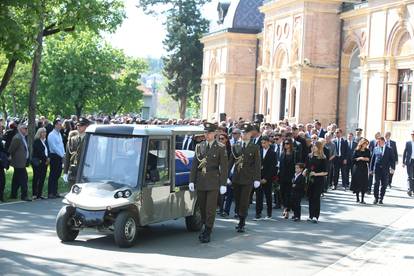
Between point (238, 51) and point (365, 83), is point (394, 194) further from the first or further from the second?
point (238, 51)

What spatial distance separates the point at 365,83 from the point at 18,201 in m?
21.6

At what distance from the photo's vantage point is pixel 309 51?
42.1m

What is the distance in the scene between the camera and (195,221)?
14.5m

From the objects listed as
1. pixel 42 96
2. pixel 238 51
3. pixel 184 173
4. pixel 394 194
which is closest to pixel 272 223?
pixel 184 173

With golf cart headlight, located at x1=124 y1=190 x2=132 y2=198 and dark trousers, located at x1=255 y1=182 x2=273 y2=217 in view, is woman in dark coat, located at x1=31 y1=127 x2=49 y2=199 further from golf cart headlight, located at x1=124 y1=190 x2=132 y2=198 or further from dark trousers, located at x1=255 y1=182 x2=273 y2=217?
golf cart headlight, located at x1=124 y1=190 x2=132 y2=198

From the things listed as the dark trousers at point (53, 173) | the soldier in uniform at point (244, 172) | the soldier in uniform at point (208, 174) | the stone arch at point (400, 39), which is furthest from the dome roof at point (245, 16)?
the soldier in uniform at point (208, 174)

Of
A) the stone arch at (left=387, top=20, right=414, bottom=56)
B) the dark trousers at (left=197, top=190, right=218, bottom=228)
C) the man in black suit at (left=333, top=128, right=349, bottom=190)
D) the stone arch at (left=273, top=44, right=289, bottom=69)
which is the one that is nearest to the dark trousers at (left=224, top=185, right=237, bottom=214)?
the dark trousers at (left=197, top=190, right=218, bottom=228)

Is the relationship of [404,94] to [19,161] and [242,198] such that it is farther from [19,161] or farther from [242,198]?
[242,198]

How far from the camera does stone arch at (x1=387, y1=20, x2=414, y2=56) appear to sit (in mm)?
32616

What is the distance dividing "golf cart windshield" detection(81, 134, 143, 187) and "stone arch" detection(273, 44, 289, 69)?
3257 cm

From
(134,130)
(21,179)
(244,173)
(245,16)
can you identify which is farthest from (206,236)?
(245,16)

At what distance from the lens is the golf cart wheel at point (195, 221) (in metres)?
14.4

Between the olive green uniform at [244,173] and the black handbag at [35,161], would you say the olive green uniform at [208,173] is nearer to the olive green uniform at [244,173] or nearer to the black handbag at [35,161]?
the olive green uniform at [244,173]

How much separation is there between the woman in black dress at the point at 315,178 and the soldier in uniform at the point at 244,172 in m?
2.20
